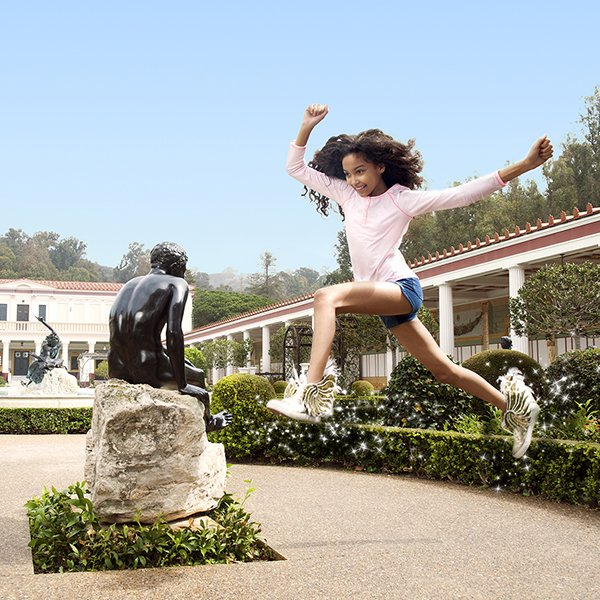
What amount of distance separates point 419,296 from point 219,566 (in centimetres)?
182

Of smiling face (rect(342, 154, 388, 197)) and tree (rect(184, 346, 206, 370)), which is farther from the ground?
smiling face (rect(342, 154, 388, 197))

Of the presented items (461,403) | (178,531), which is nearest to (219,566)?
(178,531)

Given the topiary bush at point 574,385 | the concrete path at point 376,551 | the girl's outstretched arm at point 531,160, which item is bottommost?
the concrete path at point 376,551

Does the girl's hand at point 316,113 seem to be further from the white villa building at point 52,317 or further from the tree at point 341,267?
the white villa building at point 52,317

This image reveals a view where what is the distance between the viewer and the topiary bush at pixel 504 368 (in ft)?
29.3

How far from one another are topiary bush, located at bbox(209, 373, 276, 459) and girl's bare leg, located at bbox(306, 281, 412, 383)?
5758 mm

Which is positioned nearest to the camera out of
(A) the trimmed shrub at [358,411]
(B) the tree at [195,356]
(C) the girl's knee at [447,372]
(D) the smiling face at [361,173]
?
(D) the smiling face at [361,173]

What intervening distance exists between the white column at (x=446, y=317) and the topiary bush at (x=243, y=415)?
9877 mm

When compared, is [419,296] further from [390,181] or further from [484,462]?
[484,462]

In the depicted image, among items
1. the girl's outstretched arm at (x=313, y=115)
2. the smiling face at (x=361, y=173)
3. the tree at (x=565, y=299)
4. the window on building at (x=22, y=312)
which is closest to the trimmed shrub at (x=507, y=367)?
the tree at (x=565, y=299)

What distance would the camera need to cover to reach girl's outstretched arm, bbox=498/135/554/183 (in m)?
3.08

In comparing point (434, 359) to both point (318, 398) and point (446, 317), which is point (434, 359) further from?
point (446, 317)

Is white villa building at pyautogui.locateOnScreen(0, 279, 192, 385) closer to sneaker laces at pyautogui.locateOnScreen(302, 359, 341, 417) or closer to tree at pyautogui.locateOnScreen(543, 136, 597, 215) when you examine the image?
tree at pyautogui.locateOnScreen(543, 136, 597, 215)

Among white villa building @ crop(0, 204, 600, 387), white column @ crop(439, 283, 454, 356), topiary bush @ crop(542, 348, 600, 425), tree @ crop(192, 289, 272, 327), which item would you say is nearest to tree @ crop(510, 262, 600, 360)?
white villa building @ crop(0, 204, 600, 387)
